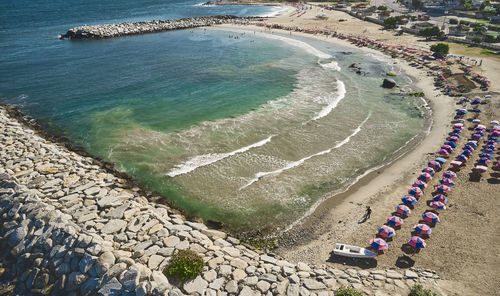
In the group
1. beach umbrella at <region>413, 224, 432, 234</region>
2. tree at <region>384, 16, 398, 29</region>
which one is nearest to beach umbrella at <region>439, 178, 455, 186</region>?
beach umbrella at <region>413, 224, 432, 234</region>

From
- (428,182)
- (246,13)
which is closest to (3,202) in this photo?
(428,182)

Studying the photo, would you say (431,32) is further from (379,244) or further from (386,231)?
(379,244)

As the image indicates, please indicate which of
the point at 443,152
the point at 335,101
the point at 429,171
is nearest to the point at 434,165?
the point at 429,171

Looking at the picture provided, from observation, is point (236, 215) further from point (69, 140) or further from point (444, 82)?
point (444, 82)

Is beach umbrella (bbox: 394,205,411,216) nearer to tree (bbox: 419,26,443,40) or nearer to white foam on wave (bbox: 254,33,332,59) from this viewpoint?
white foam on wave (bbox: 254,33,332,59)

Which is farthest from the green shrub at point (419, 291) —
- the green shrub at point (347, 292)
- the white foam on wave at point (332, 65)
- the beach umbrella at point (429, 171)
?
the white foam on wave at point (332, 65)

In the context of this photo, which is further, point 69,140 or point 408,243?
point 69,140
